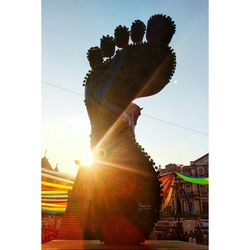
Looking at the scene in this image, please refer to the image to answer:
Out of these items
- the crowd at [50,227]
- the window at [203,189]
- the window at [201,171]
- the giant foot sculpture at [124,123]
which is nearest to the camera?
the giant foot sculpture at [124,123]

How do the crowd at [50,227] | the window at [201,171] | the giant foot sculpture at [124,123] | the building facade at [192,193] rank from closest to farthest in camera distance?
the giant foot sculpture at [124,123] < the crowd at [50,227] < the building facade at [192,193] < the window at [201,171]

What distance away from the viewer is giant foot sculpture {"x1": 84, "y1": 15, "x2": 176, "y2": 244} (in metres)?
4.79

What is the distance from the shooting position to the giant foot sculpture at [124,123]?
4.79m

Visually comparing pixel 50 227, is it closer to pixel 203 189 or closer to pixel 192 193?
pixel 192 193

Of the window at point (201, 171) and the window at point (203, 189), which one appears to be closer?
the window at point (201, 171)

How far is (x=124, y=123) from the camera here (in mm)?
5332

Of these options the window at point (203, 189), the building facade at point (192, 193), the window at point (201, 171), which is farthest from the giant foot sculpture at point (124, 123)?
the window at point (203, 189)

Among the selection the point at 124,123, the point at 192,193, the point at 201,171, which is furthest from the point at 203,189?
the point at 124,123

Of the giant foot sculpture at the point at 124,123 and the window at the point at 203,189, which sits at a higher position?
the giant foot sculpture at the point at 124,123

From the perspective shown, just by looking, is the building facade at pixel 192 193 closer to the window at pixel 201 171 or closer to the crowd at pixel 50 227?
the window at pixel 201 171

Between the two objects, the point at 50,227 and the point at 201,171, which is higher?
the point at 201,171

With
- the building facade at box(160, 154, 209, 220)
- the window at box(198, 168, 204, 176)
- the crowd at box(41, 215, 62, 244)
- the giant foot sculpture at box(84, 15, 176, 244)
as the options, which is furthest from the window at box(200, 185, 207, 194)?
the giant foot sculpture at box(84, 15, 176, 244)

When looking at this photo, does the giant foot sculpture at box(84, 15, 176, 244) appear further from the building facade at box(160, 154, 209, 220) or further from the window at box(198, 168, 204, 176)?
the window at box(198, 168, 204, 176)
